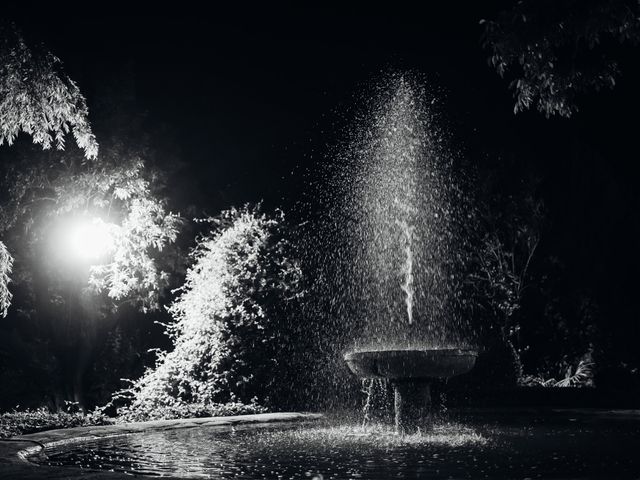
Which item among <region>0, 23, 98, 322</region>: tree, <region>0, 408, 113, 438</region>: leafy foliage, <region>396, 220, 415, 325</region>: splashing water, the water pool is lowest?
the water pool

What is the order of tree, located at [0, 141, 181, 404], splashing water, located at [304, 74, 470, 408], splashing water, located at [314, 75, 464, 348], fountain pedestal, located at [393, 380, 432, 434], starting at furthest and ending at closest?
tree, located at [0, 141, 181, 404] < splashing water, located at [314, 75, 464, 348] < splashing water, located at [304, 74, 470, 408] < fountain pedestal, located at [393, 380, 432, 434]

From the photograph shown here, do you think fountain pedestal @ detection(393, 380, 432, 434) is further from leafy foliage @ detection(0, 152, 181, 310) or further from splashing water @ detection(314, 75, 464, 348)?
leafy foliage @ detection(0, 152, 181, 310)

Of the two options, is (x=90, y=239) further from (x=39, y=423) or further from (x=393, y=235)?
(x=39, y=423)

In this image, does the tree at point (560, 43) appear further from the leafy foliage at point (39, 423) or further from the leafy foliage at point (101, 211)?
the leafy foliage at point (101, 211)

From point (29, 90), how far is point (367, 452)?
22.0ft

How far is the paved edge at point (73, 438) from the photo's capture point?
215 inches

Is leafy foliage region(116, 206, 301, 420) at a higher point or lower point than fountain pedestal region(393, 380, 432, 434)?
higher

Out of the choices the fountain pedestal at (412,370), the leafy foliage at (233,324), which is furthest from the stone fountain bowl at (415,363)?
the leafy foliage at (233,324)

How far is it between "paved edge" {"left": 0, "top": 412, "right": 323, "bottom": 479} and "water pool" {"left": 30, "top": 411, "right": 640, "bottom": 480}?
16cm

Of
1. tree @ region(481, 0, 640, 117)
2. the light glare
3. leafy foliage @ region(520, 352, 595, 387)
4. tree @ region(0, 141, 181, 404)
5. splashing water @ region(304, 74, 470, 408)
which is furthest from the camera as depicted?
tree @ region(0, 141, 181, 404)

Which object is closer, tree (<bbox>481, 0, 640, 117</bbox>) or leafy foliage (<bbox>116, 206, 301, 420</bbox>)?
tree (<bbox>481, 0, 640, 117</bbox>)

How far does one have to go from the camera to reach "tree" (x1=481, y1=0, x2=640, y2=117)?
8666 mm

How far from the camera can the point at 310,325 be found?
1455cm

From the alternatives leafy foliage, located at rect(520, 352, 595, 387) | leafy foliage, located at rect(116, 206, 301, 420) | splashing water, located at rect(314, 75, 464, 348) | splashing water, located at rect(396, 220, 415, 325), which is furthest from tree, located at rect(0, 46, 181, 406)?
leafy foliage, located at rect(520, 352, 595, 387)
